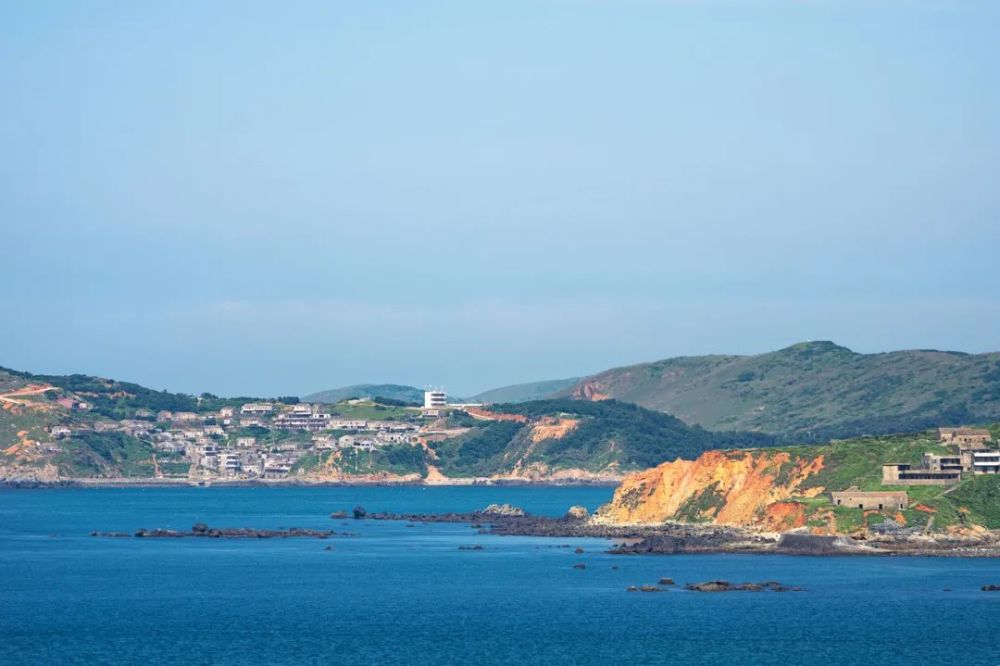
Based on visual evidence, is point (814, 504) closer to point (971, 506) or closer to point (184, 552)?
point (971, 506)

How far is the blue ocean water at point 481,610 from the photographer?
8179 centimetres

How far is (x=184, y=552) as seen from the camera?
14475cm

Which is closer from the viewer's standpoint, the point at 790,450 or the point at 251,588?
the point at 251,588

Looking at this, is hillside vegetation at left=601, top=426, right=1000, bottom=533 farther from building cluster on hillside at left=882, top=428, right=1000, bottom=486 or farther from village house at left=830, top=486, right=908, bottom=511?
building cluster on hillside at left=882, top=428, right=1000, bottom=486

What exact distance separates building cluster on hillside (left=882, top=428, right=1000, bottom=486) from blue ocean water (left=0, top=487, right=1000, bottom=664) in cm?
1401

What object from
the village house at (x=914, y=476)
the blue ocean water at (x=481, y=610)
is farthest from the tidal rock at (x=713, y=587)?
the village house at (x=914, y=476)

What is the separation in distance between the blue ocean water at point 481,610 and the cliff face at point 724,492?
1501cm

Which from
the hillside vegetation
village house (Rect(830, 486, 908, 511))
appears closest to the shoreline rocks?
the hillside vegetation

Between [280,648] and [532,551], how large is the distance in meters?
60.6

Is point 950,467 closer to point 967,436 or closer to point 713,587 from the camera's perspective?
point 967,436

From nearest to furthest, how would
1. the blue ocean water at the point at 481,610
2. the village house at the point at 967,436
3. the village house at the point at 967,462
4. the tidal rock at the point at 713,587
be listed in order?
the blue ocean water at the point at 481,610 < the tidal rock at the point at 713,587 < the village house at the point at 967,462 < the village house at the point at 967,436

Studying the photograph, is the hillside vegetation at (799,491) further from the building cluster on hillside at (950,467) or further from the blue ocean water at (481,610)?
the blue ocean water at (481,610)

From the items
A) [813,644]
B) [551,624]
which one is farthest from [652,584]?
[813,644]

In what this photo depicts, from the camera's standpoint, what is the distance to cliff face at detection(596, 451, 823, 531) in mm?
141450
